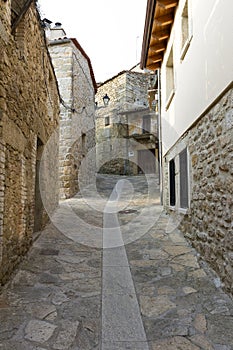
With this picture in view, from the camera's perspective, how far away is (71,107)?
9.70 metres

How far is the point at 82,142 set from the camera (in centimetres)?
1135

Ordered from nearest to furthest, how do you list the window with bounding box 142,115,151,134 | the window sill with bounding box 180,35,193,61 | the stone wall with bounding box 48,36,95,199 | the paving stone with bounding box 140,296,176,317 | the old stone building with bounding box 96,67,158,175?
the paving stone with bounding box 140,296,176,317
the window sill with bounding box 180,35,193,61
the stone wall with bounding box 48,36,95,199
the window with bounding box 142,115,151,134
the old stone building with bounding box 96,67,158,175

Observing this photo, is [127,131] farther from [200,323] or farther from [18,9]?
[200,323]

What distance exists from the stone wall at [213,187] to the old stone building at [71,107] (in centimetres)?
566

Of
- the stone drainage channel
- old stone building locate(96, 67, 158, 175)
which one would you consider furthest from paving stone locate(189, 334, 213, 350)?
old stone building locate(96, 67, 158, 175)

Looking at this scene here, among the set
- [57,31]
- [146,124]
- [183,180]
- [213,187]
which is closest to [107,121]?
[146,124]

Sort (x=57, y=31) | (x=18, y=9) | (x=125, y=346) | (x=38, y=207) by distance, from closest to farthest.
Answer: (x=125, y=346) → (x=18, y=9) → (x=38, y=207) → (x=57, y=31)

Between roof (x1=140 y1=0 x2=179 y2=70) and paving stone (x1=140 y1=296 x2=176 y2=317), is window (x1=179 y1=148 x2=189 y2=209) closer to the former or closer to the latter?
paving stone (x1=140 y1=296 x2=176 y2=317)

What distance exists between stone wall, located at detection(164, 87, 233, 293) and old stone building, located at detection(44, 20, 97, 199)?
18.6ft

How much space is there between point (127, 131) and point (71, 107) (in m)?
10.1

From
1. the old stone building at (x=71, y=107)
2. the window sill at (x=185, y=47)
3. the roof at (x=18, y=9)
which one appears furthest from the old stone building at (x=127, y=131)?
the roof at (x=18, y=9)

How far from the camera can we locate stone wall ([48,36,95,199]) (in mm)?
9383

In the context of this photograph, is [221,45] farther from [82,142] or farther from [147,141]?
[147,141]

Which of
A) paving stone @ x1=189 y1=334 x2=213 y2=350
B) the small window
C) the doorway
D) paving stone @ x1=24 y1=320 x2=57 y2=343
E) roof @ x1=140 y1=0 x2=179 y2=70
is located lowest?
paving stone @ x1=189 y1=334 x2=213 y2=350
